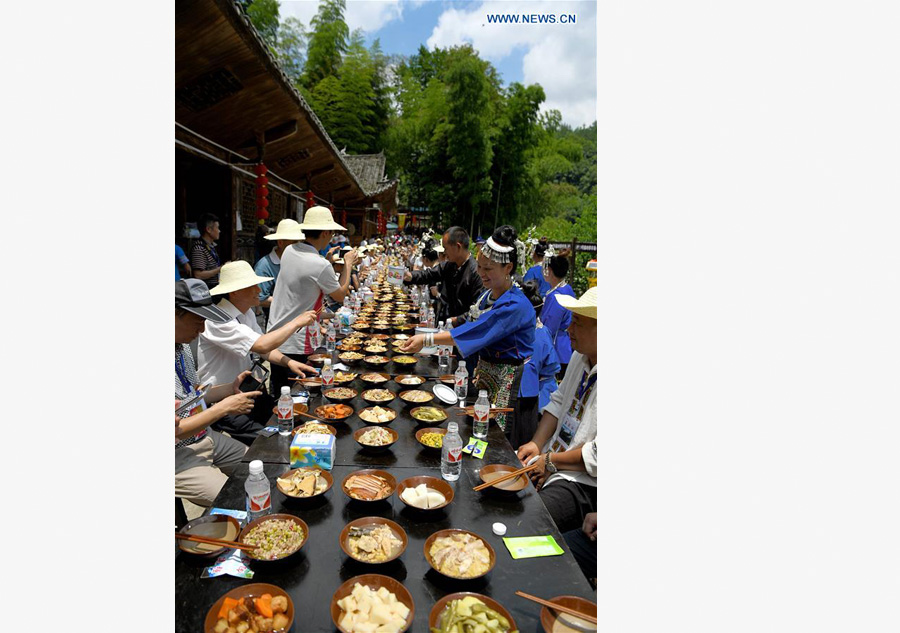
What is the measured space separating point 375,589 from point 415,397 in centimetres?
194

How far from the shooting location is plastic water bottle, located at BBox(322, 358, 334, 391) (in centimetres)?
346

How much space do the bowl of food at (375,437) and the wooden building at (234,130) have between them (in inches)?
152

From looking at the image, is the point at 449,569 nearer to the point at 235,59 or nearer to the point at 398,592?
the point at 398,592

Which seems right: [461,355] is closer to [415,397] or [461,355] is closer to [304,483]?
[415,397]

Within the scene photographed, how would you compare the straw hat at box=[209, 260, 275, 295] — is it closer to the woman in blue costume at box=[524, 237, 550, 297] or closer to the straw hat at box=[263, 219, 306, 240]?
the straw hat at box=[263, 219, 306, 240]

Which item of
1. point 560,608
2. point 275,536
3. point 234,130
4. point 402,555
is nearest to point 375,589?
point 402,555

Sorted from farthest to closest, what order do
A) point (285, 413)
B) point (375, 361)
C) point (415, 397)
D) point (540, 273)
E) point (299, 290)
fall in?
point (540, 273), point (299, 290), point (375, 361), point (415, 397), point (285, 413)

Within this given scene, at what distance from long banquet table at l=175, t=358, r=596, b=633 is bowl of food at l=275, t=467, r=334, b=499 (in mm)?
45

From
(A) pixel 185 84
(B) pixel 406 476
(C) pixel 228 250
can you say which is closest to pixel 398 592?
(B) pixel 406 476

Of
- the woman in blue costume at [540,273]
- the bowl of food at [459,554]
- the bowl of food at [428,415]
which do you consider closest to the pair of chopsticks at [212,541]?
the bowl of food at [459,554]

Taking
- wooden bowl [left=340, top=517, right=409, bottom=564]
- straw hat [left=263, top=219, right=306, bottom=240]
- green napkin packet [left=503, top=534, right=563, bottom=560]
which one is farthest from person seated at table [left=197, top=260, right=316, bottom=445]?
green napkin packet [left=503, top=534, right=563, bottom=560]

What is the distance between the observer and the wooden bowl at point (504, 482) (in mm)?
2266

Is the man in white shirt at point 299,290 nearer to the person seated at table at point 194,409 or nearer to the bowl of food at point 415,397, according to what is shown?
the person seated at table at point 194,409

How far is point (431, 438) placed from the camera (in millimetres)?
2742
